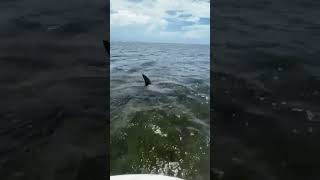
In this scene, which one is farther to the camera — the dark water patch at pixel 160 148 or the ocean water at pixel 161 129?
the ocean water at pixel 161 129

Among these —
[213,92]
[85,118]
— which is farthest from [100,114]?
[213,92]

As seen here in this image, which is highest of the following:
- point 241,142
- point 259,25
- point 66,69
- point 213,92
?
point 259,25

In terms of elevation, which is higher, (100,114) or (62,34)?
(62,34)

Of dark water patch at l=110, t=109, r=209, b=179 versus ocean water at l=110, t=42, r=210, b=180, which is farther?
ocean water at l=110, t=42, r=210, b=180

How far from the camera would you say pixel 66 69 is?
475 inches

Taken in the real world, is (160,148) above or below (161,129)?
below

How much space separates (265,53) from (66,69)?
7717 mm

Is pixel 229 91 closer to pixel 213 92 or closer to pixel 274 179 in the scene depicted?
pixel 213 92

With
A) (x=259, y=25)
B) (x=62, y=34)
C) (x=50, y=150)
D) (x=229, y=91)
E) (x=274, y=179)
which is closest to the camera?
(x=274, y=179)

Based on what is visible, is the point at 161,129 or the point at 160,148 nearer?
the point at 160,148

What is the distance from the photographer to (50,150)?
8.40 meters

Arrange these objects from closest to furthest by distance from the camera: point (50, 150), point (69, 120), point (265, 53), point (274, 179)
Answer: point (274, 179) → point (50, 150) → point (69, 120) → point (265, 53)

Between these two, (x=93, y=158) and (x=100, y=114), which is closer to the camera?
(x=93, y=158)

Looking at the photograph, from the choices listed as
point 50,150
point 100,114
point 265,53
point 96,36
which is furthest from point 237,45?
point 50,150
